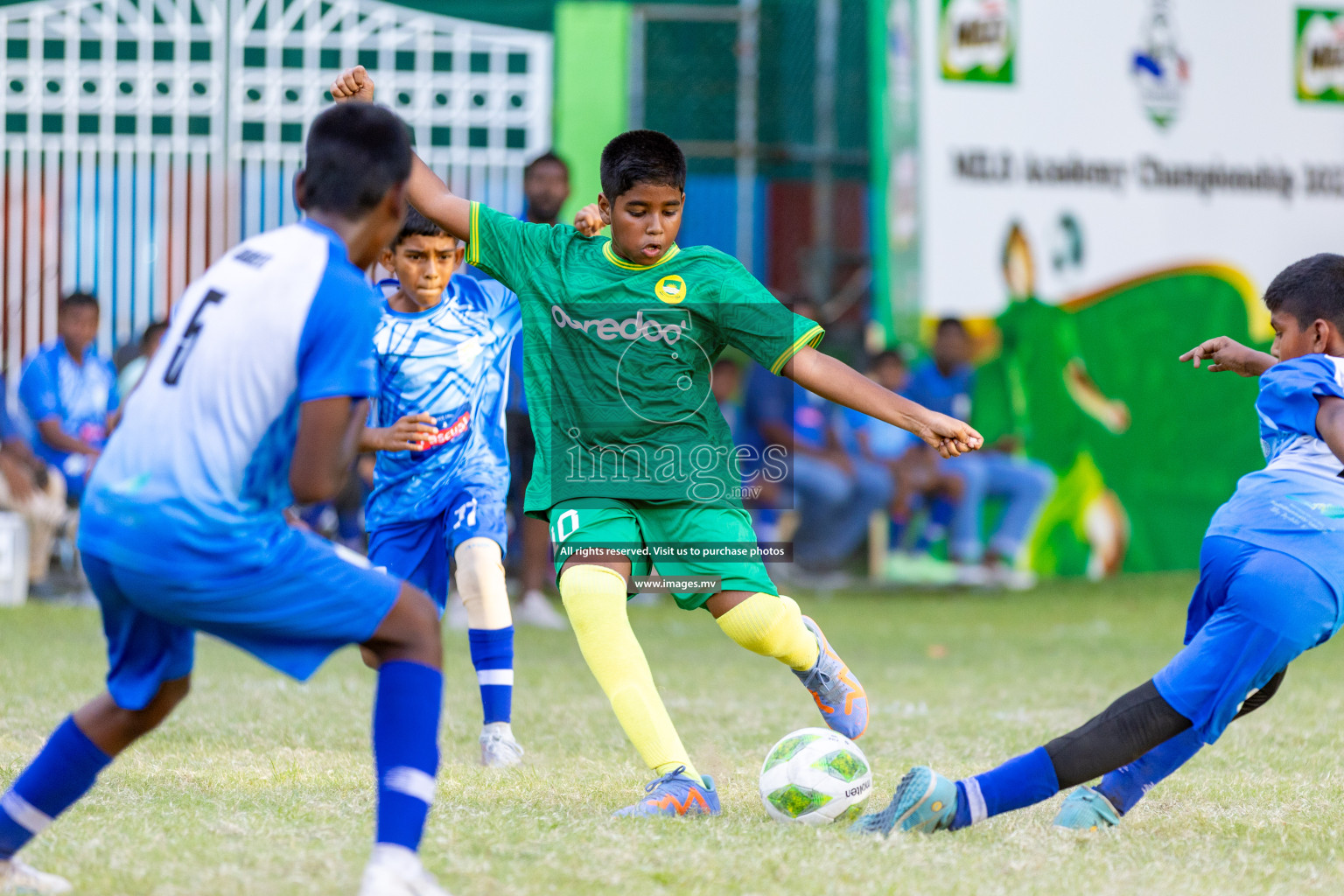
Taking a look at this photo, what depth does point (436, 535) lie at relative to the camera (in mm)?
5355

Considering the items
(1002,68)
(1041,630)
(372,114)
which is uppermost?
(1002,68)

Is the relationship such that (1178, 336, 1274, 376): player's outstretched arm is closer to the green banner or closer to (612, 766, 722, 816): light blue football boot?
(612, 766, 722, 816): light blue football boot

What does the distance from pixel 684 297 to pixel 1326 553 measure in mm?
1810

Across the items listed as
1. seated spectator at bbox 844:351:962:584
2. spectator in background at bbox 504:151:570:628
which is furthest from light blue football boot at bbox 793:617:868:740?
seated spectator at bbox 844:351:962:584

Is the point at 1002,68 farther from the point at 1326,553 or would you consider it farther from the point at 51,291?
the point at 1326,553

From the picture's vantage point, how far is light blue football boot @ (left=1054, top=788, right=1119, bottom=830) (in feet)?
12.8

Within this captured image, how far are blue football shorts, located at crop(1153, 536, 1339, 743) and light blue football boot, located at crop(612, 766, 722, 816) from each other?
1191 millimetres

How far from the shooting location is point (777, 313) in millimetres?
4191

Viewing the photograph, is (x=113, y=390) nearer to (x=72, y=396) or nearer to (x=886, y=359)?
(x=72, y=396)

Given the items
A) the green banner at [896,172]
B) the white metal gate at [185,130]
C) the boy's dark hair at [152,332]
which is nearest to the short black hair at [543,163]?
the boy's dark hair at [152,332]

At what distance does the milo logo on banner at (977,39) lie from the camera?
11867 mm

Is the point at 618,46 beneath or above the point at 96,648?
above

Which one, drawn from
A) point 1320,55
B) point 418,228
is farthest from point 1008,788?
point 1320,55

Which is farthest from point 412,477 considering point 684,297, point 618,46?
point 618,46
